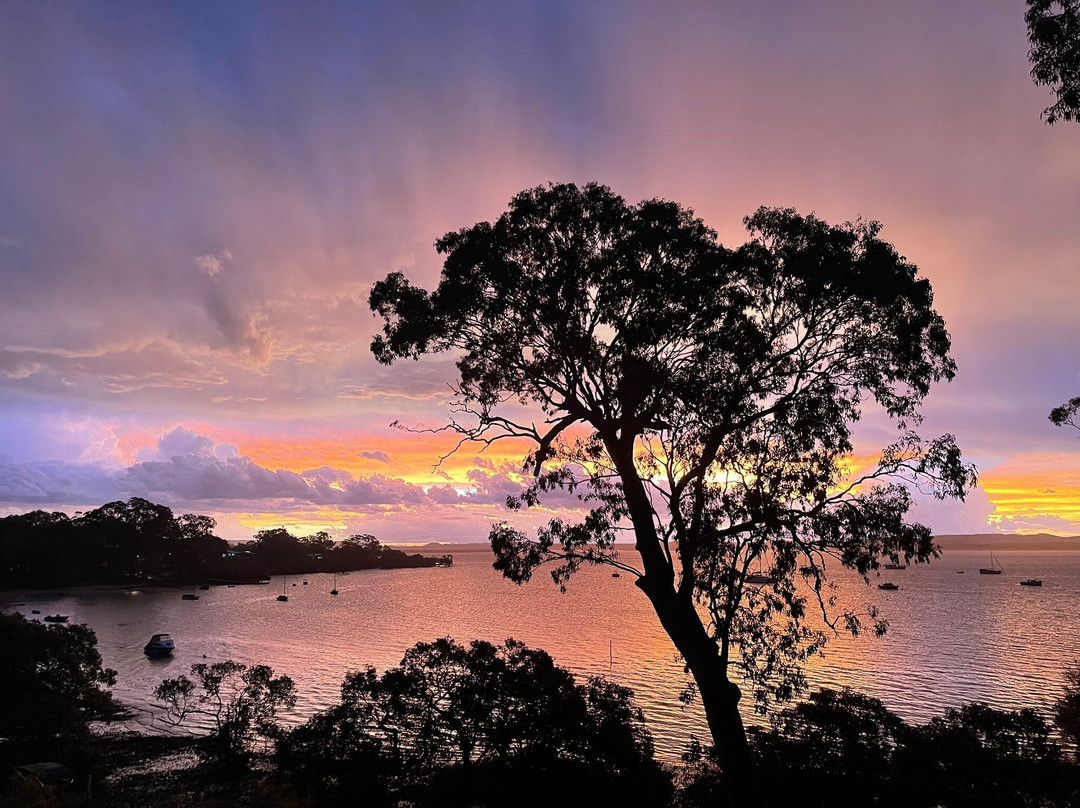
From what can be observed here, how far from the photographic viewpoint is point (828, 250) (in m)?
15.4

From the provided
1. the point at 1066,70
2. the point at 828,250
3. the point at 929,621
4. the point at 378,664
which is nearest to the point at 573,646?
the point at 378,664

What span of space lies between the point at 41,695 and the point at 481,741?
75.5 ft

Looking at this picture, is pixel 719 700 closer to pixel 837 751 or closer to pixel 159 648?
pixel 837 751

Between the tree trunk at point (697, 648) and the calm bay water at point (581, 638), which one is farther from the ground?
the tree trunk at point (697, 648)

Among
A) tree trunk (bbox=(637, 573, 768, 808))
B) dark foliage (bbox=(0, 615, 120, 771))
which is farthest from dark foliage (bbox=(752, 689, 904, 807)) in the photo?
dark foliage (bbox=(0, 615, 120, 771))

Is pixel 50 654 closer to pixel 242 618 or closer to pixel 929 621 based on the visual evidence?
pixel 242 618

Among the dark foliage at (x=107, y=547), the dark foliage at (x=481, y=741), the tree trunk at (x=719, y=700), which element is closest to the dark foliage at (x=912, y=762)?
the dark foliage at (x=481, y=741)

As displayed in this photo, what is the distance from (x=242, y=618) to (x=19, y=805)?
8784cm

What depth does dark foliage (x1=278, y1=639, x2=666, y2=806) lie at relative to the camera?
2095 centimetres

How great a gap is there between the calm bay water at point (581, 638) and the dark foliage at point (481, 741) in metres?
15.1

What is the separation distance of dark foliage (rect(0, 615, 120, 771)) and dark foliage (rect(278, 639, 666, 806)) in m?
15.4

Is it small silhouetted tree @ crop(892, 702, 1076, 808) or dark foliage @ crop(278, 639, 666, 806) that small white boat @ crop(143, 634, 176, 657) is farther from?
small silhouetted tree @ crop(892, 702, 1076, 808)

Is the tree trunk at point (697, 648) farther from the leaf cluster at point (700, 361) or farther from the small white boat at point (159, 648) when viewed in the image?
the small white boat at point (159, 648)

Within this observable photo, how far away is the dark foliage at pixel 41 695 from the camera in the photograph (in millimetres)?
29766
